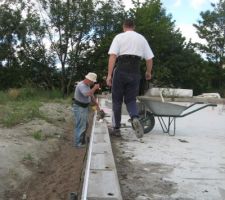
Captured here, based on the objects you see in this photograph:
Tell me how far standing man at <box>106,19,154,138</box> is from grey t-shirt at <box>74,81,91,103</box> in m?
1.09

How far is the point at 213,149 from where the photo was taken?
7.52 metres

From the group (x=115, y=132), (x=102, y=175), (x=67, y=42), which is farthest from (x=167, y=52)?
(x=102, y=175)

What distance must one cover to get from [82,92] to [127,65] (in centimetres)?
146

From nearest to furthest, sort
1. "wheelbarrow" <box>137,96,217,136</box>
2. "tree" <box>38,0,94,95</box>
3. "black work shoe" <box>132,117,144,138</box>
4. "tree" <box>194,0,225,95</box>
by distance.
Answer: "black work shoe" <box>132,117,144,138</box>
"wheelbarrow" <box>137,96,217,136</box>
"tree" <box>38,0,94,95</box>
"tree" <box>194,0,225,95</box>

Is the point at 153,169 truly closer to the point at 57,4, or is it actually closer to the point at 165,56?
the point at 57,4

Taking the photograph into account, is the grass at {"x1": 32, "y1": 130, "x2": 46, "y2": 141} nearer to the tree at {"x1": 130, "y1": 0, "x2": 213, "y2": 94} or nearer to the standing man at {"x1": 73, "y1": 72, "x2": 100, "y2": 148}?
the standing man at {"x1": 73, "y1": 72, "x2": 100, "y2": 148}

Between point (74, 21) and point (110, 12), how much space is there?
258cm

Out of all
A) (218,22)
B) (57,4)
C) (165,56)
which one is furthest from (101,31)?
(218,22)

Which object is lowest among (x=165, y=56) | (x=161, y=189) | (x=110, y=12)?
(x=161, y=189)

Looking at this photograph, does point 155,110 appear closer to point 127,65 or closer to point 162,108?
point 162,108

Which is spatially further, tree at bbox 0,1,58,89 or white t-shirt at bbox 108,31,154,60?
tree at bbox 0,1,58,89

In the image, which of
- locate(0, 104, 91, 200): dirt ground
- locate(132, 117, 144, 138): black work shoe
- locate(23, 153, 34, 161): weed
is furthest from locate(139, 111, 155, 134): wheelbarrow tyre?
locate(23, 153, 34, 161): weed

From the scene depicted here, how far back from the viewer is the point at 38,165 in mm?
7566

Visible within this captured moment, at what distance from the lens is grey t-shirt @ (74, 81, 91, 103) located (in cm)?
904
